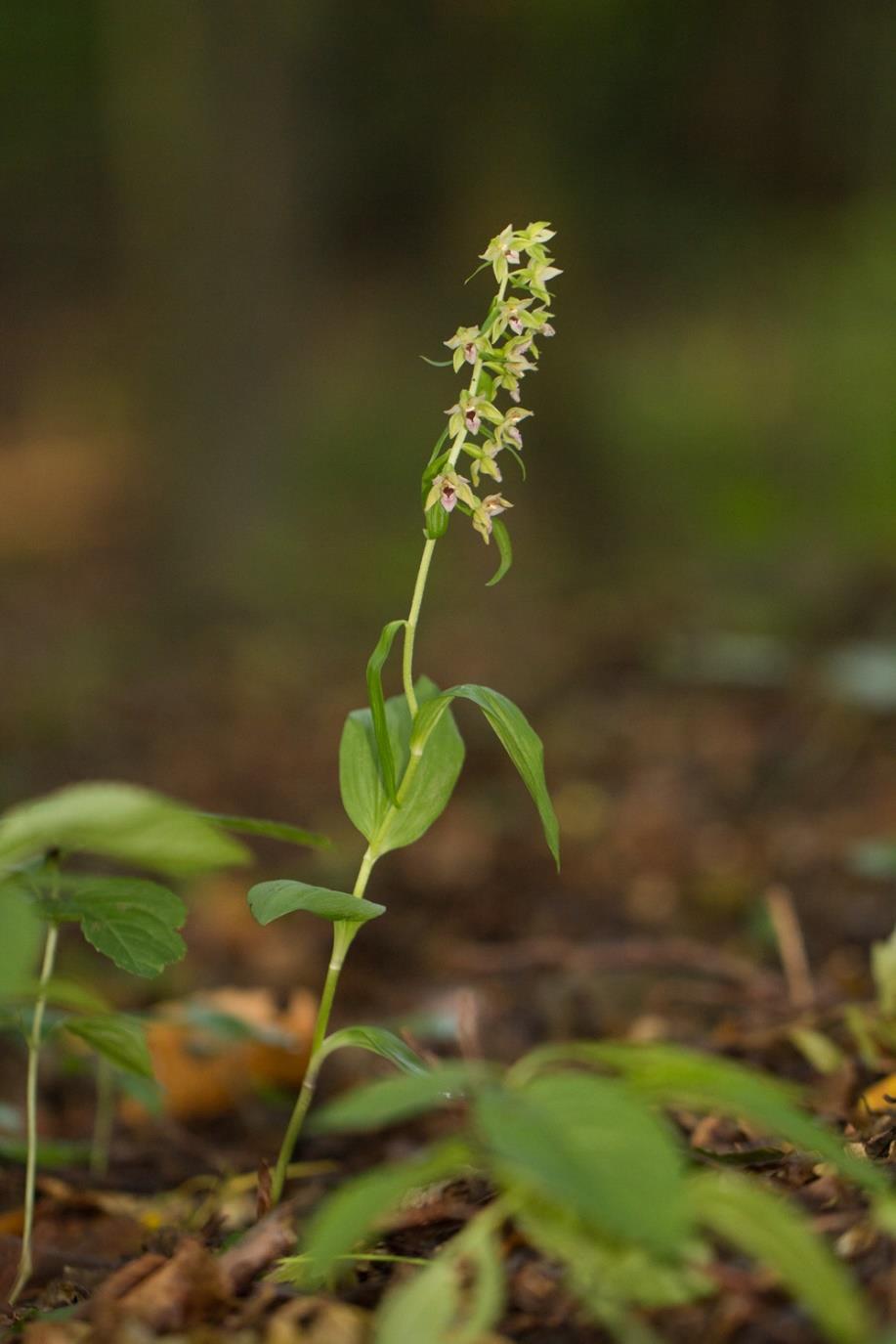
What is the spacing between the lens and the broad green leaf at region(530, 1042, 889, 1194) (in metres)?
0.76

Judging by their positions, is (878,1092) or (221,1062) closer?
(878,1092)

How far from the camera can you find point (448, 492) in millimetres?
1200

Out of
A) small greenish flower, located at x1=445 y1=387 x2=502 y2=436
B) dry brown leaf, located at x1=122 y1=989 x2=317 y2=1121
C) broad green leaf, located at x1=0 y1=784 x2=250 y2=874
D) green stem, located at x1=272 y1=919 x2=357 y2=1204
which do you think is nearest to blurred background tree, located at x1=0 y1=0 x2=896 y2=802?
dry brown leaf, located at x1=122 y1=989 x2=317 y2=1121

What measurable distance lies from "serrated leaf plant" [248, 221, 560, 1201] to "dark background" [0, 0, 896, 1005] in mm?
1736

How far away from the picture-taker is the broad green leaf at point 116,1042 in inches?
50.1

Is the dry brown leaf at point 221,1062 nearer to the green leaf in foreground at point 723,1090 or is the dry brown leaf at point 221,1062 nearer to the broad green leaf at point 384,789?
the broad green leaf at point 384,789

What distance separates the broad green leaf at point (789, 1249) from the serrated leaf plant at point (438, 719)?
0.35 metres

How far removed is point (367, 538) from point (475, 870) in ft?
21.3

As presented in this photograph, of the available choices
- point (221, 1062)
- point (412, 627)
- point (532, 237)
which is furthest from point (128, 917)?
point (221, 1062)

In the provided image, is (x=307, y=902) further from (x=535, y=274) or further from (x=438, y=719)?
(x=535, y=274)

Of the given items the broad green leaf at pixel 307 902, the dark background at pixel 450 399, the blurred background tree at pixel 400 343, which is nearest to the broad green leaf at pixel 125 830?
the broad green leaf at pixel 307 902

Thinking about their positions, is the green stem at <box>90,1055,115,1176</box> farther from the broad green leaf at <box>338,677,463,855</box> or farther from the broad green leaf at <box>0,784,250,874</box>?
the broad green leaf at <box>0,784,250,874</box>

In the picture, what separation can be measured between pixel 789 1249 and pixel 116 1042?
0.74 metres

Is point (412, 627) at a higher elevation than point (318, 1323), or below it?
higher
